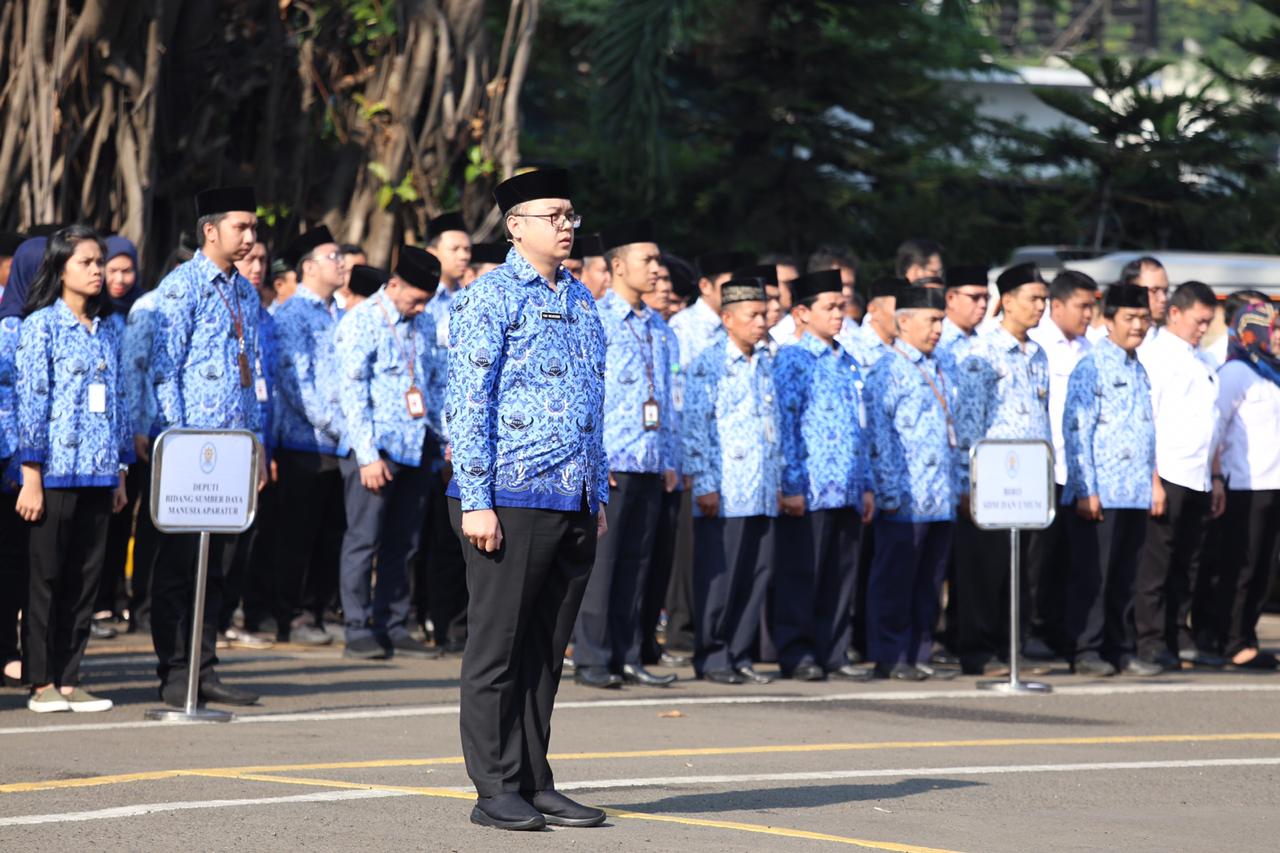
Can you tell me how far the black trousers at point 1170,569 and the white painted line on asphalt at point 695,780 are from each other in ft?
12.8

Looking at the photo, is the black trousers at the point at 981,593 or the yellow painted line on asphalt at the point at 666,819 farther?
the black trousers at the point at 981,593

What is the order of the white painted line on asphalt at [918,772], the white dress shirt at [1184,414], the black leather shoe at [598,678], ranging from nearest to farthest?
the white painted line on asphalt at [918,772]
the black leather shoe at [598,678]
the white dress shirt at [1184,414]

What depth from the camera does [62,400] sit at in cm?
973

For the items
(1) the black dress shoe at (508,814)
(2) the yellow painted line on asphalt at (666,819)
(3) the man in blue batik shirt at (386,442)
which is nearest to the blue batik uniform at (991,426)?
(3) the man in blue batik shirt at (386,442)

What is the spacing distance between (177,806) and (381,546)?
553 centimetres

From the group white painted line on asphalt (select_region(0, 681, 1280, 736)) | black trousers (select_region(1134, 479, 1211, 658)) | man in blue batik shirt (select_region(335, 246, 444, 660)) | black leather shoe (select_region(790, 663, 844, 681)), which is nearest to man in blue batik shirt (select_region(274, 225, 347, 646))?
man in blue batik shirt (select_region(335, 246, 444, 660))

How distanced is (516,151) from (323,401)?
17.3ft

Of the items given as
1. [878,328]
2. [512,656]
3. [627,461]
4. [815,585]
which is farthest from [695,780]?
[878,328]

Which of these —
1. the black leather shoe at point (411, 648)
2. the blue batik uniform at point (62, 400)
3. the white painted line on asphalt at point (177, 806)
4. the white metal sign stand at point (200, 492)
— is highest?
the blue batik uniform at point (62, 400)

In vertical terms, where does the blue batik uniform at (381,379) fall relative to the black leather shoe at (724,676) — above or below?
above

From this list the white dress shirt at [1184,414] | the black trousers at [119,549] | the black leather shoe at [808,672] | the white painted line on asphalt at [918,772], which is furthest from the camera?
the white dress shirt at [1184,414]

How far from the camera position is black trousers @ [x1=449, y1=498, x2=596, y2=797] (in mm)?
6859

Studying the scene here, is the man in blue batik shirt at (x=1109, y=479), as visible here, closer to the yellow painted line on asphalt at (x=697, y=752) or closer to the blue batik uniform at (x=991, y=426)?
the blue batik uniform at (x=991, y=426)

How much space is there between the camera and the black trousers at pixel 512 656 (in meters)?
6.86
